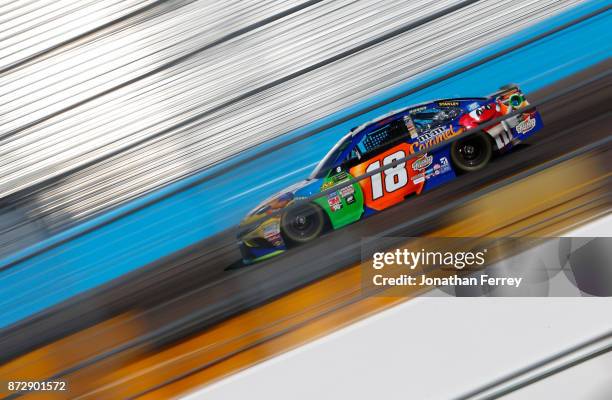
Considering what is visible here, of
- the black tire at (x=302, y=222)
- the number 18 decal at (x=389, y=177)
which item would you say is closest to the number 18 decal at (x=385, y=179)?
the number 18 decal at (x=389, y=177)

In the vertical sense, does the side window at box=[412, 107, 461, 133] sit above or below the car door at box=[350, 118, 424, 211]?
above

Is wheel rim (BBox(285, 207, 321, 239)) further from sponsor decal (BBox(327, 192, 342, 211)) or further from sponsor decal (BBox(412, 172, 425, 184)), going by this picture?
sponsor decal (BBox(412, 172, 425, 184))

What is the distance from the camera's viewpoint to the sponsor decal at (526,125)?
4.74 feet

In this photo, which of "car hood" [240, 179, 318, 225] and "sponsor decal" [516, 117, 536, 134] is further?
"sponsor decal" [516, 117, 536, 134]

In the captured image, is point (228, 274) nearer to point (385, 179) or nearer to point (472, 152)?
point (385, 179)

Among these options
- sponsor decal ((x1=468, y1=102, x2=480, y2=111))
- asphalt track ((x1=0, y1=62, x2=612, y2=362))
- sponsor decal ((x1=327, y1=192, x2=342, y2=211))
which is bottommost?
asphalt track ((x1=0, y1=62, x2=612, y2=362))

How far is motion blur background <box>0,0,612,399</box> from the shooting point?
1335 mm

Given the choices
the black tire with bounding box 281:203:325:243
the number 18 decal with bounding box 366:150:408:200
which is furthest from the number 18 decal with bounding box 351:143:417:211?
the black tire with bounding box 281:203:325:243

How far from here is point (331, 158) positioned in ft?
4.44

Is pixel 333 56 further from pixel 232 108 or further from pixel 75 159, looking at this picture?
pixel 75 159

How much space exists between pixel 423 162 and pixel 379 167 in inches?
4.2

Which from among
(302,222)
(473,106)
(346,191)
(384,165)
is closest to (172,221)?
(302,222)

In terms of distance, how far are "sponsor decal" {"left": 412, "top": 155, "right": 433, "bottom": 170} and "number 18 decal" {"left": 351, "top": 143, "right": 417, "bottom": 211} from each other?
0.07 ft

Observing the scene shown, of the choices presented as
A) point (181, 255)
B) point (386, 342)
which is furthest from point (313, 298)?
point (181, 255)
